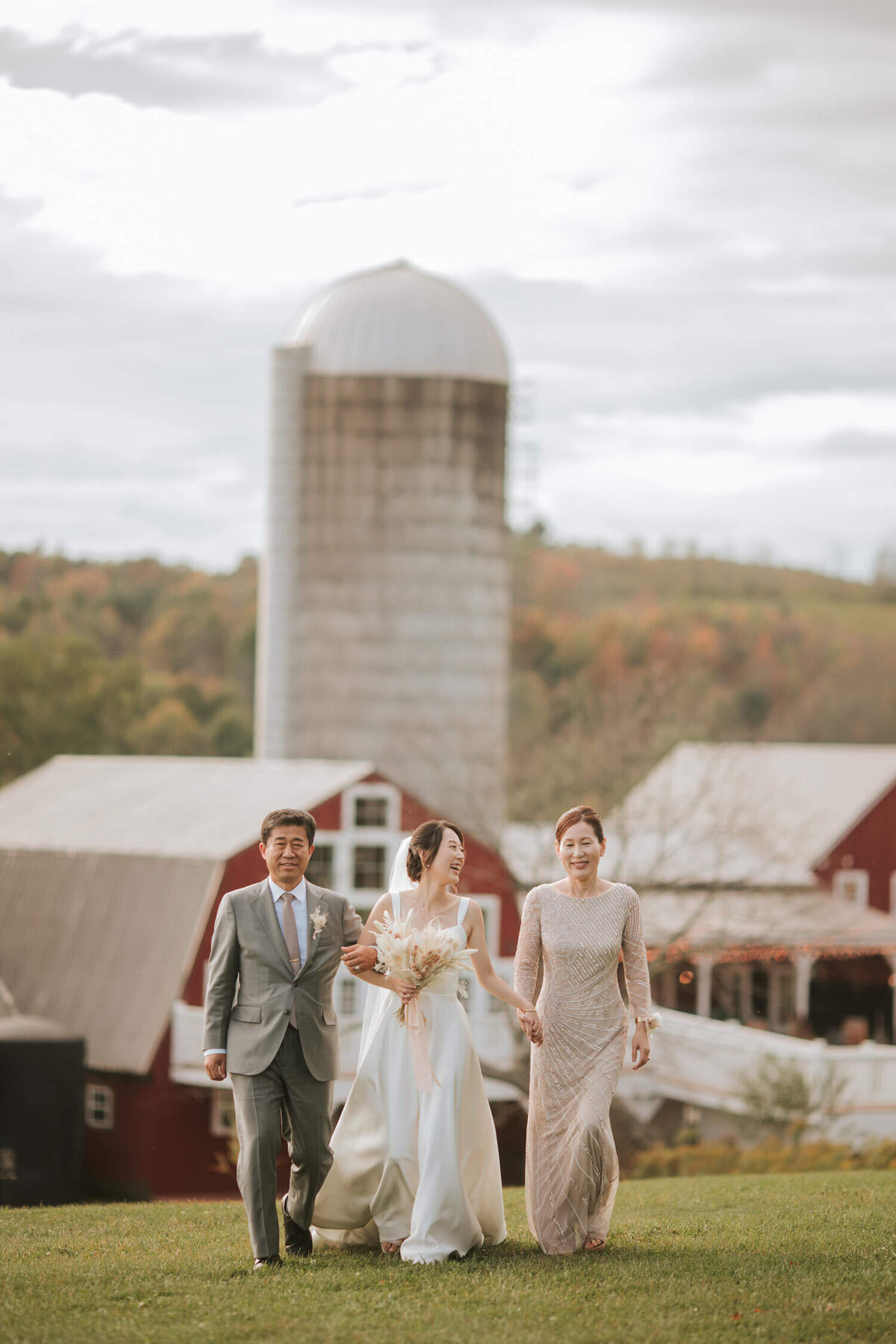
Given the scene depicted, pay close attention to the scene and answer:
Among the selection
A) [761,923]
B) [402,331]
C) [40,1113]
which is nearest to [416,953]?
[40,1113]

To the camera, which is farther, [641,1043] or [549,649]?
[549,649]

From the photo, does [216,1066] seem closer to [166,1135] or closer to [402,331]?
[166,1135]

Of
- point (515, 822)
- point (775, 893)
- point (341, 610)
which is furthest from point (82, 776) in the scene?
point (775, 893)

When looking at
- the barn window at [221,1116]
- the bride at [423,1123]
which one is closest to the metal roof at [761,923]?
the barn window at [221,1116]

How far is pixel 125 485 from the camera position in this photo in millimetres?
71312

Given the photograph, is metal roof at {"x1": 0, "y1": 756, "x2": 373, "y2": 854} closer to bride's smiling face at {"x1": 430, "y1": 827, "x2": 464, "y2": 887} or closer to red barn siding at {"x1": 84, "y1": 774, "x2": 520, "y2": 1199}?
red barn siding at {"x1": 84, "y1": 774, "x2": 520, "y2": 1199}

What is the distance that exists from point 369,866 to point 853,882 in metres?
11.8

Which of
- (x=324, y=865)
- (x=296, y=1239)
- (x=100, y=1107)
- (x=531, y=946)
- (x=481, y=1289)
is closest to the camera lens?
(x=481, y=1289)

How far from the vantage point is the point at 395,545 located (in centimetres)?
3209

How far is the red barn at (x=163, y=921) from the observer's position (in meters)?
23.7

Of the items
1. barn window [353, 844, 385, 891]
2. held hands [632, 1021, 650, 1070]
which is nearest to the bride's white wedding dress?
held hands [632, 1021, 650, 1070]

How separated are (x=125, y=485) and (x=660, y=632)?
23501 millimetres

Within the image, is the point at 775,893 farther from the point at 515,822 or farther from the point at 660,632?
the point at 660,632

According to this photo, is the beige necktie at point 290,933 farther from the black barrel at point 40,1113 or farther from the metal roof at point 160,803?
the metal roof at point 160,803
